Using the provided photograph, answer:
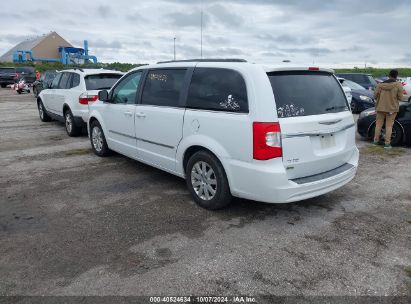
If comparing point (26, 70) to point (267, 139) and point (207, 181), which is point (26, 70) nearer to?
point (207, 181)

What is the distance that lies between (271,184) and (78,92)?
6.52m

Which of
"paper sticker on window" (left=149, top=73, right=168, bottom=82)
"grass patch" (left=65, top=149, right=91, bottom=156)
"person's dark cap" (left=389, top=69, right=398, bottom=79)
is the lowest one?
"grass patch" (left=65, top=149, right=91, bottom=156)

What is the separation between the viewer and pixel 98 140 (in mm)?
7230

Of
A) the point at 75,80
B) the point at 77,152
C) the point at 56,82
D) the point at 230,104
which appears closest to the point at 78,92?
the point at 75,80

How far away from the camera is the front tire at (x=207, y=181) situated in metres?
4.30

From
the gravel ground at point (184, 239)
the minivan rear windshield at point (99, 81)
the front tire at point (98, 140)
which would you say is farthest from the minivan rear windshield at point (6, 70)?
the gravel ground at point (184, 239)

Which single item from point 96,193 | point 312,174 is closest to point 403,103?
point 312,174

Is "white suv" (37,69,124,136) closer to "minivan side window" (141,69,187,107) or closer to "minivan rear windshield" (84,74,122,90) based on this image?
"minivan rear windshield" (84,74,122,90)

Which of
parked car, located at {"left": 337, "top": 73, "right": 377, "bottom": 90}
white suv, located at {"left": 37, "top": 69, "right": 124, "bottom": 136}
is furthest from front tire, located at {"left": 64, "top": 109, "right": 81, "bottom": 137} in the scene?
parked car, located at {"left": 337, "top": 73, "right": 377, "bottom": 90}

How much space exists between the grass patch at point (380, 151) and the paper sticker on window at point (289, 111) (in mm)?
4625

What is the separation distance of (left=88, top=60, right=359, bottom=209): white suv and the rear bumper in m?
0.01

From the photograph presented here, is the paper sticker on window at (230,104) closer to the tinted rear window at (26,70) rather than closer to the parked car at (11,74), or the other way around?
the parked car at (11,74)

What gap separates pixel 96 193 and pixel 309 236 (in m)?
3.02

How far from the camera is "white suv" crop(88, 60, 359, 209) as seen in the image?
384cm
